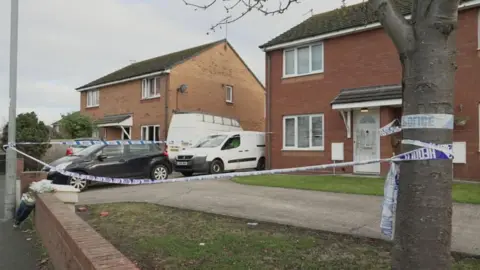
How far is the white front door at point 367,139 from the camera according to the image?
49.5ft

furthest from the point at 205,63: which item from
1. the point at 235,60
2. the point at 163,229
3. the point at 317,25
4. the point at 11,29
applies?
the point at 163,229

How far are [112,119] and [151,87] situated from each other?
415cm

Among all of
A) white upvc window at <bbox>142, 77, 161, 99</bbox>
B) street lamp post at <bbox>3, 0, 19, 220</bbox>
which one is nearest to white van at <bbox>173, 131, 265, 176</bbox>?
white upvc window at <bbox>142, 77, 161, 99</bbox>

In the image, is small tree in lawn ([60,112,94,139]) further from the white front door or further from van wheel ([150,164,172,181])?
the white front door

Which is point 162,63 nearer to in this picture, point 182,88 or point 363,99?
point 182,88

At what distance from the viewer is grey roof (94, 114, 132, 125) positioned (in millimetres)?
26933

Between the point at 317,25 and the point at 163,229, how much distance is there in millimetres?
13789

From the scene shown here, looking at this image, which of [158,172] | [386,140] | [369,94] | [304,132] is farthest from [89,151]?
[386,140]

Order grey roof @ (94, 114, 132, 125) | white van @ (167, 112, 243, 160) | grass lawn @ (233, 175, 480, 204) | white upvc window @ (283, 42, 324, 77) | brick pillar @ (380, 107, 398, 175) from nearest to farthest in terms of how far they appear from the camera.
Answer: grass lawn @ (233, 175, 480, 204)
brick pillar @ (380, 107, 398, 175)
white upvc window @ (283, 42, 324, 77)
white van @ (167, 112, 243, 160)
grey roof @ (94, 114, 132, 125)

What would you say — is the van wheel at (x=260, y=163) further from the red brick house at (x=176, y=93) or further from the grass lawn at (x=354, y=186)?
the red brick house at (x=176, y=93)

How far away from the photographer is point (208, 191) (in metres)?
11.5

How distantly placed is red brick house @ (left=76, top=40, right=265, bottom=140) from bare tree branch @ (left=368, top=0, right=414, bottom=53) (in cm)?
2141

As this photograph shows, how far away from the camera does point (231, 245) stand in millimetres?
5539

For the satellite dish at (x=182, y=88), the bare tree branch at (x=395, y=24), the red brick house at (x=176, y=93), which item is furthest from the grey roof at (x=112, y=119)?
the bare tree branch at (x=395, y=24)
